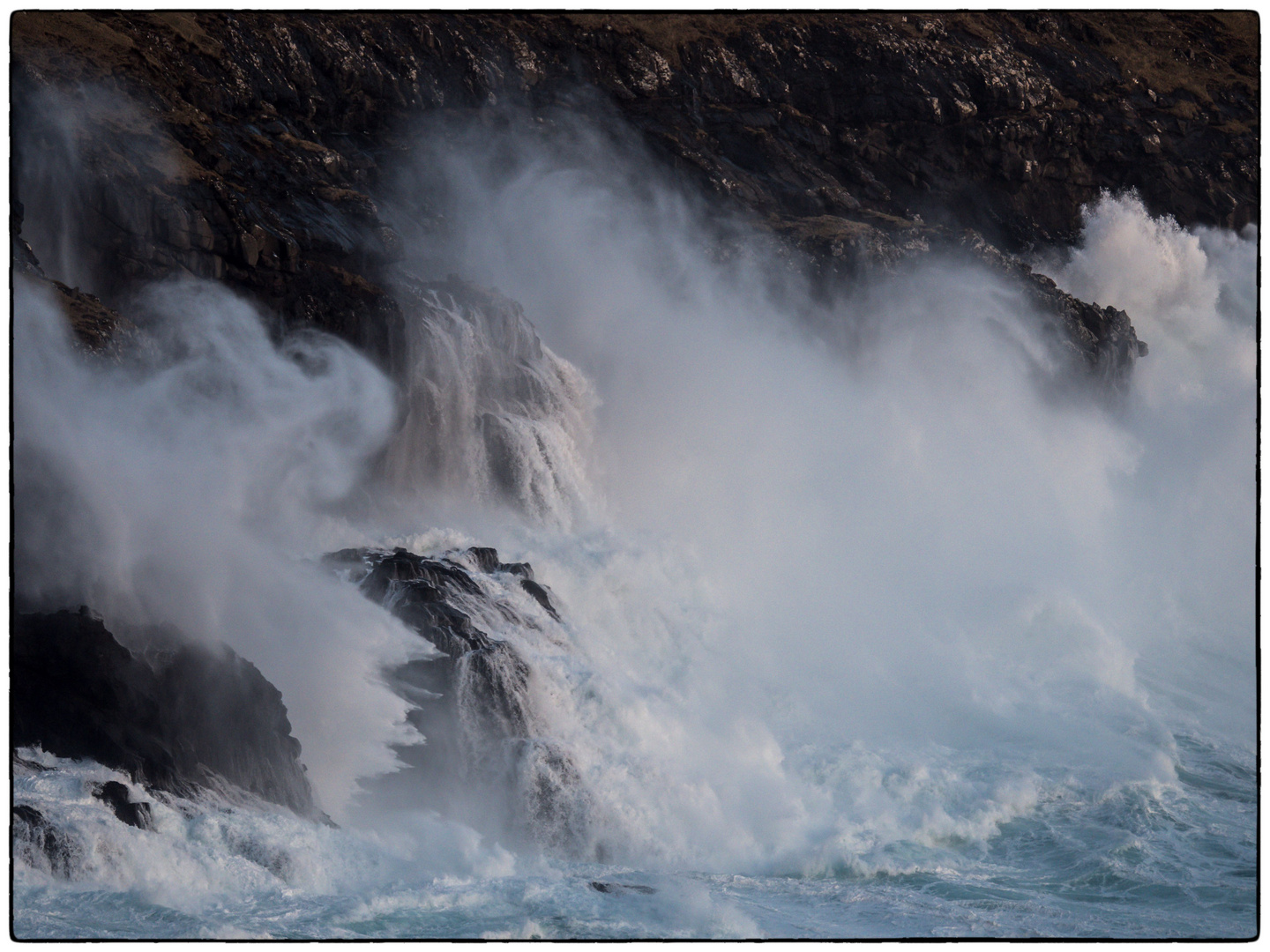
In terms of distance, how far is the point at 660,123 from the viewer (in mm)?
10594

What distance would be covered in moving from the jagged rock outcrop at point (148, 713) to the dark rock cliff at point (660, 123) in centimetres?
204

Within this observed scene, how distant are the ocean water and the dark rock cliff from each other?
13.0 inches

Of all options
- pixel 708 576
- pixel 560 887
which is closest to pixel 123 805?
pixel 560 887

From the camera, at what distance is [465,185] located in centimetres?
1018

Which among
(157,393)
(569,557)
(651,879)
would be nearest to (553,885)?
(651,879)

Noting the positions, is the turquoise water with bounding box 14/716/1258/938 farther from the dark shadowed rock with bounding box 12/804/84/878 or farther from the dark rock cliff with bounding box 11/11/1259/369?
the dark rock cliff with bounding box 11/11/1259/369

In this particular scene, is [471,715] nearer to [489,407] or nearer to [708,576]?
[708,576]

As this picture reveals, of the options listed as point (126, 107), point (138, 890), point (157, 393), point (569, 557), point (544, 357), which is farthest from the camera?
point (544, 357)

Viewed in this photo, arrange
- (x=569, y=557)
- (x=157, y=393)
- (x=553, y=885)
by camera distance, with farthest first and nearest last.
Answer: (x=569, y=557)
(x=157, y=393)
(x=553, y=885)

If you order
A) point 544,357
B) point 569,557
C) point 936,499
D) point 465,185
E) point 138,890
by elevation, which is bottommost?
point 138,890

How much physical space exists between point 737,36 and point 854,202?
1753mm

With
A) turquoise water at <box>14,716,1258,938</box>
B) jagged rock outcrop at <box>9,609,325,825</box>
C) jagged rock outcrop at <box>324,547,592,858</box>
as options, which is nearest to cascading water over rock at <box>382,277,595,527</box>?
jagged rock outcrop at <box>324,547,592,858</box>

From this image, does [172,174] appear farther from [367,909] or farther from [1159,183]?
[1159,183]

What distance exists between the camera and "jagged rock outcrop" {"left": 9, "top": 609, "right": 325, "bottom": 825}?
25.2 ft
